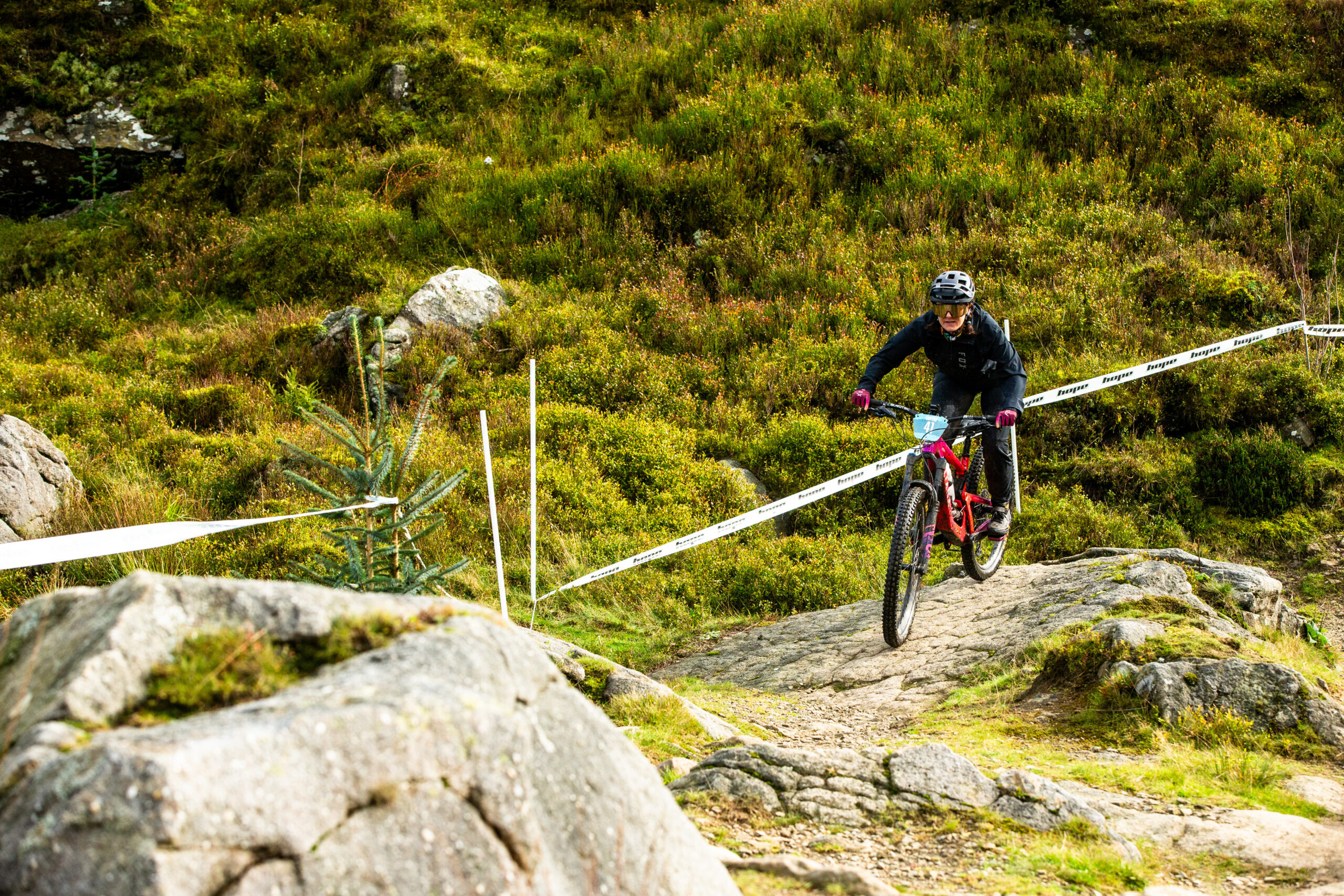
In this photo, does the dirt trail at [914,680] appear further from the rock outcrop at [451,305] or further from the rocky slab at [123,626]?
the rock outcrop at [451,305]

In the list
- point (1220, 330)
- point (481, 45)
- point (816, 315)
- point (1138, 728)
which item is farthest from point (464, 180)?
point (1138, 728)

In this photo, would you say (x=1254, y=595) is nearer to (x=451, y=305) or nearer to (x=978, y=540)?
(x=978, y=540)

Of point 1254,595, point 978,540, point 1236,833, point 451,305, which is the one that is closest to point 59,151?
point 451,305

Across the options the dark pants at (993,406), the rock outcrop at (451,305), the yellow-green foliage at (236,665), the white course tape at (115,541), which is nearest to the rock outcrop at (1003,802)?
the yellow-green foliage at (236,665)

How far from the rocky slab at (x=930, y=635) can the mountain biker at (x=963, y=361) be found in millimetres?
938

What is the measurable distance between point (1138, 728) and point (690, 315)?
845 cm

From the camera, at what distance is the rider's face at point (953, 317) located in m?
7.06

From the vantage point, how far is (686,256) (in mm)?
14031

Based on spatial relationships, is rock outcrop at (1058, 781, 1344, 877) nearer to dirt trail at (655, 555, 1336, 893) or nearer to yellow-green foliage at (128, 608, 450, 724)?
dirt trail at (655, 555, 1336, 893)

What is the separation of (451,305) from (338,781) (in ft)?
36.4

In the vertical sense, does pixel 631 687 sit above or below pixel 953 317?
below

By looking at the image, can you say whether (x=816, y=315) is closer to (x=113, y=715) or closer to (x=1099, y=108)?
(x=1099, y=108)

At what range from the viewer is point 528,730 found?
245 centimetres

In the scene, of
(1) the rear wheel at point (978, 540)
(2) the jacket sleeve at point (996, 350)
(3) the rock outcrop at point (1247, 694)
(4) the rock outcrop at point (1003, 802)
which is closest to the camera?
(4) the rock outcrop at point (1003, 802)
